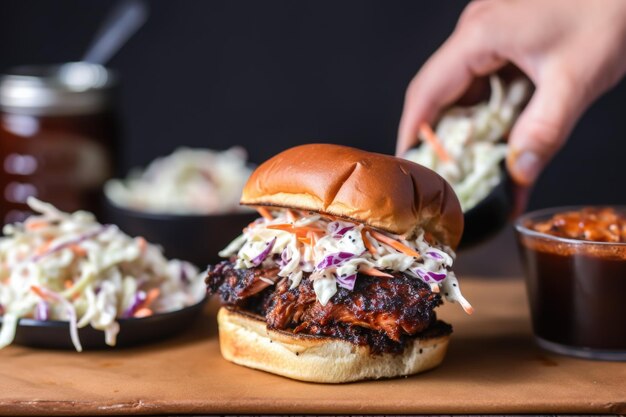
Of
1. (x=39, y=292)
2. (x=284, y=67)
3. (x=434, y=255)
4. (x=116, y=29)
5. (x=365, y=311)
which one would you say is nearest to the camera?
(x=365, y=311)

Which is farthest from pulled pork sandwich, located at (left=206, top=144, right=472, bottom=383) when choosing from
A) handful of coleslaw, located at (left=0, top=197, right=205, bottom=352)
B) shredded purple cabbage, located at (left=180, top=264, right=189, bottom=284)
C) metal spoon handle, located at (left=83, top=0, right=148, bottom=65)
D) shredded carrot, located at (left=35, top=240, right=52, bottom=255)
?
metal spoon handle, located at (left=83, top=0, right=148, bottom=65)

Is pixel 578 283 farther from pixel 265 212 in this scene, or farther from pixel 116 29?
pixel 116 29

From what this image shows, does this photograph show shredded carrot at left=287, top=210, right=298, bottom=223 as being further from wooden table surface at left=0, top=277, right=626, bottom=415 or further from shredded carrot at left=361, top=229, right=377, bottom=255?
wooden table surface at left=0, top=277, right=626, bottom=415

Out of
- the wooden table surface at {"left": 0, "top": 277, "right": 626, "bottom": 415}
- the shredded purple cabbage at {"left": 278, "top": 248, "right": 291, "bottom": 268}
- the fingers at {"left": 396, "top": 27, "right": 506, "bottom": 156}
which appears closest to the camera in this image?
the wooden table surface at {"left": 0, "top": 277, "right": 626, "bottom": 415}

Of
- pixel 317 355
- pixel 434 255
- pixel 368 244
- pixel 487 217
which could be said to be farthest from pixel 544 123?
pixel 317 355

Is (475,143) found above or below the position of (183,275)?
above

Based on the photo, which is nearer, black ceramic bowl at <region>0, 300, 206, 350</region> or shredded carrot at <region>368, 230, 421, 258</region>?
shredded carrot at <region>368, 230, 421, 258</region>

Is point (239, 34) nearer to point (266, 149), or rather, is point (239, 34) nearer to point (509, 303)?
point (266, 149)
